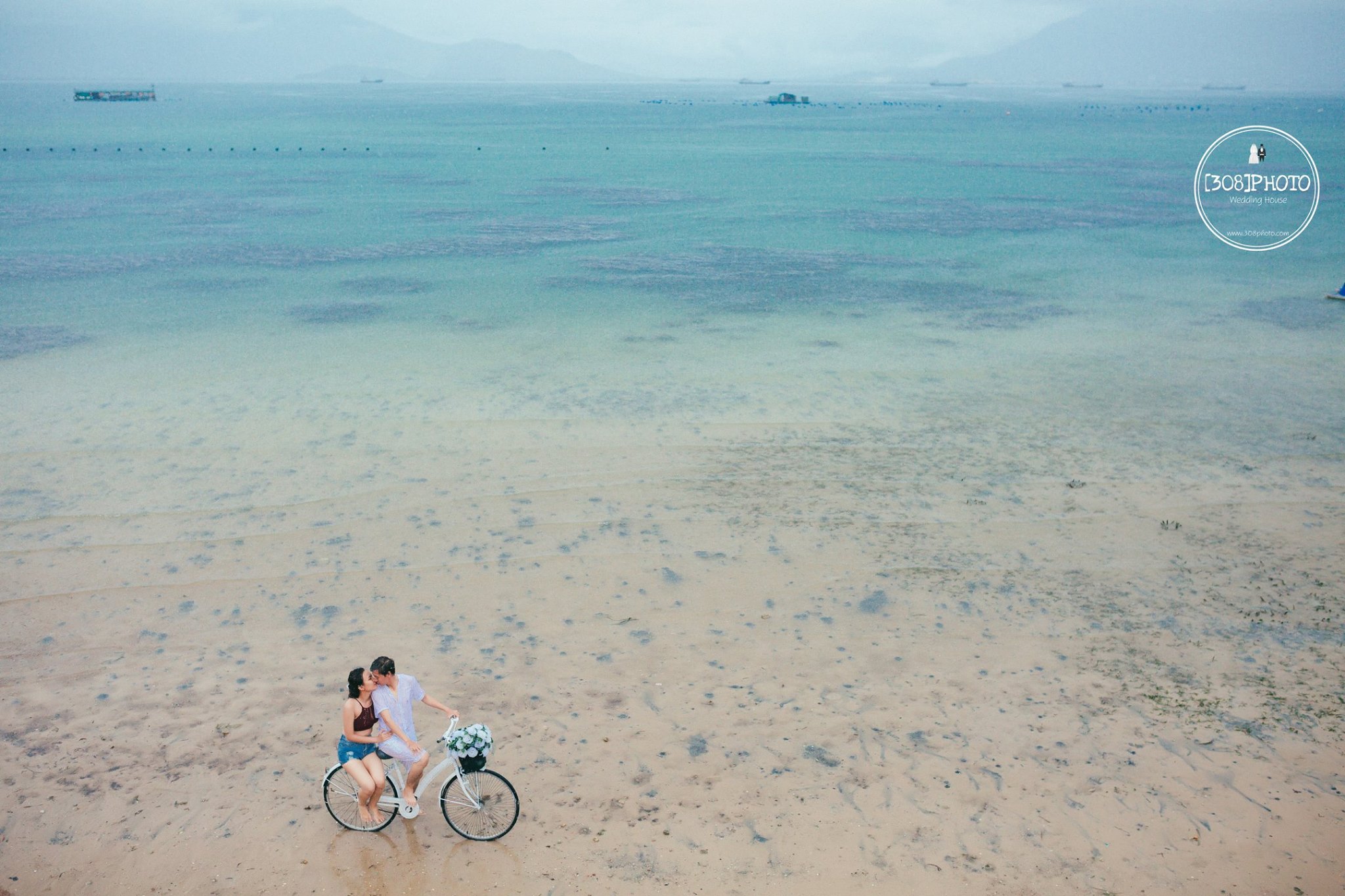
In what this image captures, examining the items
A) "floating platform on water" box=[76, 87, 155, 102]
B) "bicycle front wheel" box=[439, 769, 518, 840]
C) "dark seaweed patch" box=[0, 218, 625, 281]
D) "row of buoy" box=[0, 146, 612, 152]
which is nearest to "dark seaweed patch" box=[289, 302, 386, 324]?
"dark seaweed patch" box=[0, 218, 625, 281]

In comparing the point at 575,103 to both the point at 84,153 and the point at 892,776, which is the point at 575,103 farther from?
the point at 892,776

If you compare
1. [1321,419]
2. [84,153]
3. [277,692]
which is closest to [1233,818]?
[277,692]

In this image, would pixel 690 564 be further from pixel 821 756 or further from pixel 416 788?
pixel 416 788

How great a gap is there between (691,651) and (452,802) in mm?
3611

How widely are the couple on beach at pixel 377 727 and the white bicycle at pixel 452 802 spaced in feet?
0.49

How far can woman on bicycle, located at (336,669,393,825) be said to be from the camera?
684 centimetres

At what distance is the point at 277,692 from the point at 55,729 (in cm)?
195

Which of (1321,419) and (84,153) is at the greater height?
(84,153)

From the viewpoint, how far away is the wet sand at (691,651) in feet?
24.5

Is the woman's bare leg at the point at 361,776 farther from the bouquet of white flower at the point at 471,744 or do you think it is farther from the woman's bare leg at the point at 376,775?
the bouquet of white flower at the point at 471,744

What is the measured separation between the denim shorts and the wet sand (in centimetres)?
91

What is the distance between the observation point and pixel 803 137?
9588cm

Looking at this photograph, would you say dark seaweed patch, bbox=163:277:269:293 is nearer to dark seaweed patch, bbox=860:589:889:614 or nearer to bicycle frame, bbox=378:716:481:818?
dark seaweed patch, bbox=860:589:889:614
